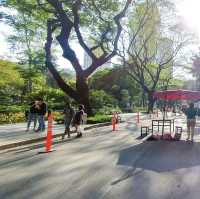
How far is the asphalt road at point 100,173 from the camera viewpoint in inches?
333

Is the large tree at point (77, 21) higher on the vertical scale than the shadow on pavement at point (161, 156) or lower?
higher

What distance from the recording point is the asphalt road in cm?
845

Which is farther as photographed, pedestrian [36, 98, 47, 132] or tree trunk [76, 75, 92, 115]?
tree trunk [76, 75, 92, 115]

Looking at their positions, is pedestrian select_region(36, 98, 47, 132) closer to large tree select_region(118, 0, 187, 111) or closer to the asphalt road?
the asphalt road

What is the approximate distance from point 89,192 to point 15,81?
40506 mm

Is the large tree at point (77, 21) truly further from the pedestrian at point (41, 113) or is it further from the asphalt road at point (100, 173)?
the asphalt road at point (100, 173)

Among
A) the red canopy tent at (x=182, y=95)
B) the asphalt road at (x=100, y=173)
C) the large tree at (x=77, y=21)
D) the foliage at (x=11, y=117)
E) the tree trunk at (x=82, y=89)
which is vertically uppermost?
the large tree at (x=77, y=21)

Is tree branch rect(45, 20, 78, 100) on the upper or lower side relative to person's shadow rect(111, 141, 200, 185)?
upper

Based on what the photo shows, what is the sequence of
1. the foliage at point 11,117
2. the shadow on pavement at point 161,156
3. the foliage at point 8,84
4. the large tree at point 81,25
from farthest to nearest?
the foliage at point 8,84
the large tree at point 81,25
the foliage at point 11,117
the shadow on pavement at point 161,156

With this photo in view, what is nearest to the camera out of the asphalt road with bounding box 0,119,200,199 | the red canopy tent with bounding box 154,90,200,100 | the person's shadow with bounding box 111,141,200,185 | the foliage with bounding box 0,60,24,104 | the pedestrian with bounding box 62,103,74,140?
the asphalt road with bounding box 0,119,200,199

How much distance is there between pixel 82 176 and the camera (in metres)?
10.2

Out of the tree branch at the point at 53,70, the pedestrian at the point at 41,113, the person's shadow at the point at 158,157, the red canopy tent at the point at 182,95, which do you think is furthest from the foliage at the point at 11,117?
the person's shadow at the point at 158,157

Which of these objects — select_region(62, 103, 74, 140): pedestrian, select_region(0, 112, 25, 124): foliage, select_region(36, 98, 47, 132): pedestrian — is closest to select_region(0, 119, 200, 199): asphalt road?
select_region(62, 103, 74, 140): pedestrian

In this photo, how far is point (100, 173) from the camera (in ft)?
35.0
